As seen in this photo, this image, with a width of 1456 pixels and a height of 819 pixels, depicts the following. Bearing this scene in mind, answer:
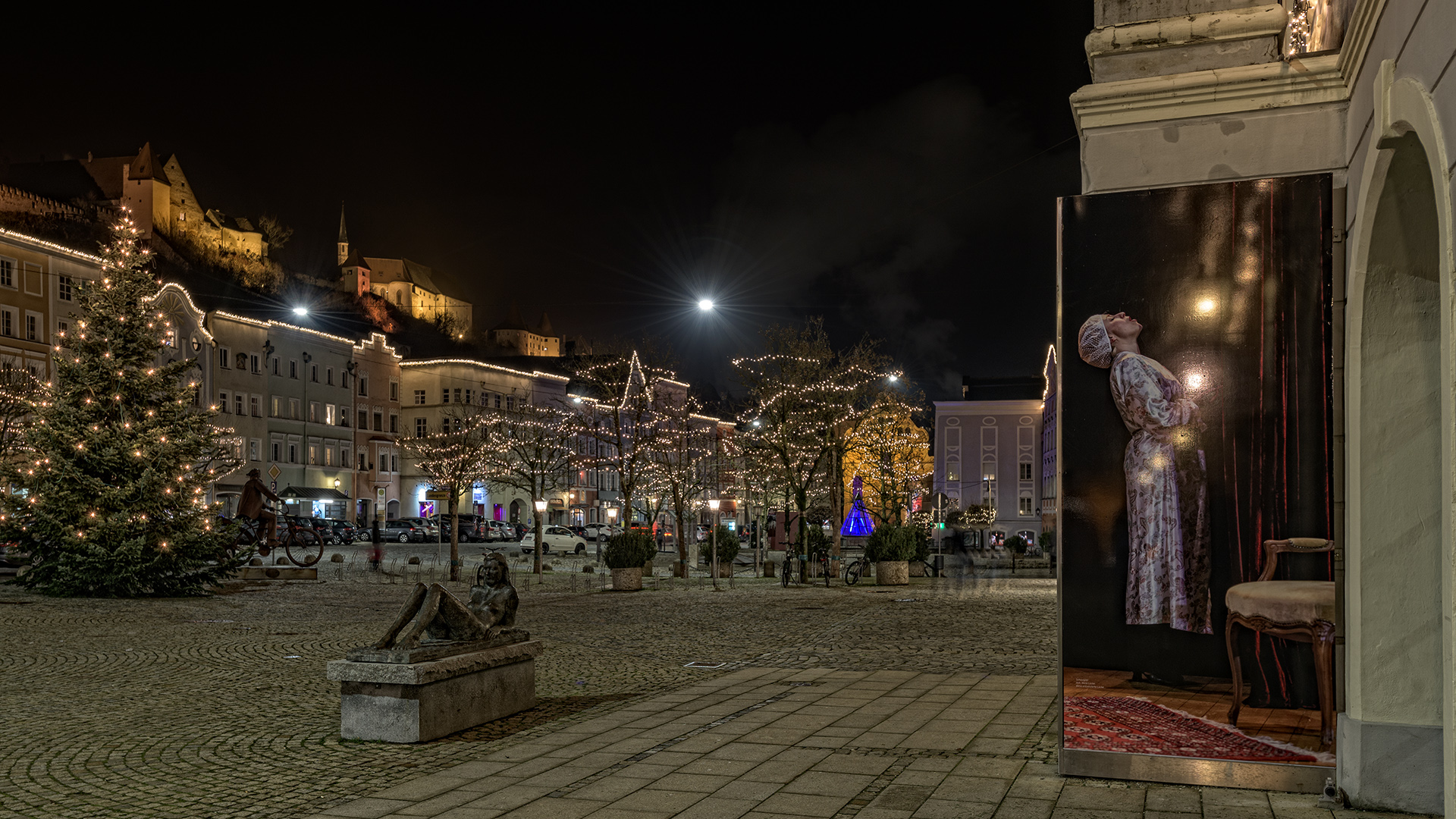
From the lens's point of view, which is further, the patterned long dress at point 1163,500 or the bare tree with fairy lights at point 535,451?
the bare tree with fairy lights at point 535,451

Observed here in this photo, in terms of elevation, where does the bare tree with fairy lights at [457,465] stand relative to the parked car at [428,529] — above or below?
above

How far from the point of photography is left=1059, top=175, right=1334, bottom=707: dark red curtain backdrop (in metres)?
6.45

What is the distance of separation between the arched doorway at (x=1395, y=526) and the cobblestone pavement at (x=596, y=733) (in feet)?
1.83

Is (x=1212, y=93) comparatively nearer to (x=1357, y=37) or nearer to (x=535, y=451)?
(x=1357, y=37)

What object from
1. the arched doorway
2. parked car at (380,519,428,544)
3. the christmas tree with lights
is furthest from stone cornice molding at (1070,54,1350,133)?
parked car at (380,519,428,544)

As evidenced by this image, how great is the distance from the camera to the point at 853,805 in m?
6.24

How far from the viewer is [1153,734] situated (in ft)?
21.7

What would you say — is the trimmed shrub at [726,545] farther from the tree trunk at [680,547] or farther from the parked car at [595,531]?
the parked car at [595,531]

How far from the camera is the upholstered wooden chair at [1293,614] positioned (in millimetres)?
6246

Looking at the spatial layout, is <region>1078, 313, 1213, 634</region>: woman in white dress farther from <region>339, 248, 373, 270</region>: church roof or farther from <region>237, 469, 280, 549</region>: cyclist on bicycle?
<region>339, 248, 373, 270</region>: church roof

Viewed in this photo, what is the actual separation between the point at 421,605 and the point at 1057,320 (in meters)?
4.94

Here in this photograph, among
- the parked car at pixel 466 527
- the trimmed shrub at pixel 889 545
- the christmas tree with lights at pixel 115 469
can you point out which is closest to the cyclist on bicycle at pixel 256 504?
the christmas tree with lights at pixel 115 469

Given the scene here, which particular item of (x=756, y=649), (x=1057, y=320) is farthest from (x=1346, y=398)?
(x=756, y=649)

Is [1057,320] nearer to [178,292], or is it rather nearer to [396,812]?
[396,812]
